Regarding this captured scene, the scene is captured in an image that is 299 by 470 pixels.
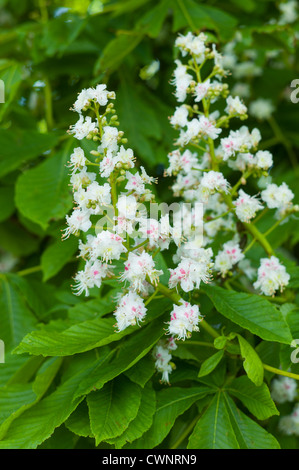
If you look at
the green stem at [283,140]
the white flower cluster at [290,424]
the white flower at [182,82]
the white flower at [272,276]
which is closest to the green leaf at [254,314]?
the white flower at [272,276]

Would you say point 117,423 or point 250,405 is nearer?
point 117,423

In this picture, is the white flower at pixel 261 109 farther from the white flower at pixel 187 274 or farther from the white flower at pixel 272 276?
the white flower at pixel 187 274

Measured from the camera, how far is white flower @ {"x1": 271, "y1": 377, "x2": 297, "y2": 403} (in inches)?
61.9

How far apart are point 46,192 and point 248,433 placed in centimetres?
90

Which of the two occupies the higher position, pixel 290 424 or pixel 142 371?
pixel 142 371

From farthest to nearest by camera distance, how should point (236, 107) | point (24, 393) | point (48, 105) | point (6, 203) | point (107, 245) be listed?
point (48, 105)
point (6, 203)
point (236, 107)
point (24, 393)
point (107, 245)

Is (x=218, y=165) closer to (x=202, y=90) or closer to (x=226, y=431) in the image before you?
(x=202, y=90)

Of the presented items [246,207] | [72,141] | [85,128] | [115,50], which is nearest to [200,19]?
[115,50]

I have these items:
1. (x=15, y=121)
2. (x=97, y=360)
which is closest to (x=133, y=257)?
(x=97, y=360)

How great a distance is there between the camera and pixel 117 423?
1.03 metres

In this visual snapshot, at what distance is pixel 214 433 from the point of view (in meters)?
1.09

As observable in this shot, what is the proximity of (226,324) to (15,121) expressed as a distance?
1.23m

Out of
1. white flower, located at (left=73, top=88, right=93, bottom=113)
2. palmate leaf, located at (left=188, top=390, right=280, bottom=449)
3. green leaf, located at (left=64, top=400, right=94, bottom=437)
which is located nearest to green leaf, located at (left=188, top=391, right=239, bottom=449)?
palmate leaf, located at (left=188, top=390, right=280, bottom=449)
